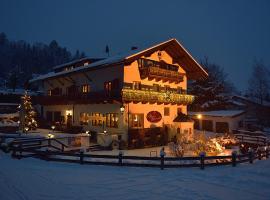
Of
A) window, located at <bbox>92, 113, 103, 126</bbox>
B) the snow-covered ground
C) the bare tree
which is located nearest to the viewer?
the snow-covered ground

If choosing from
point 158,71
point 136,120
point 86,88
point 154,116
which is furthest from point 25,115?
point 158,71

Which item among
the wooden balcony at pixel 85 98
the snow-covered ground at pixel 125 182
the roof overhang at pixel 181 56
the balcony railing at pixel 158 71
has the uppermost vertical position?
the roof overhang at pixel 181 56

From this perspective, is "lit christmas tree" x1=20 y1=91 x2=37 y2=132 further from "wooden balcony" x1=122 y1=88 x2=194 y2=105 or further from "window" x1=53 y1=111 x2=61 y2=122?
"wooden balcony" x1=122 y1=88 x2=194 y2=105

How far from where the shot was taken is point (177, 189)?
10914 mm

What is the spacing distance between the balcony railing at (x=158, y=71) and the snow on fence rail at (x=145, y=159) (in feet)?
38.4

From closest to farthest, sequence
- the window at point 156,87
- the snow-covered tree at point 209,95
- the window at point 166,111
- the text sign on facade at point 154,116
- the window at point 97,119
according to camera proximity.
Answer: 1. the text sign on facade at point 154,116
2. the window at point 97,119
3. the window at point 156,87
4. the window at point 166,111
5. the snow-covered tree at point 209,95

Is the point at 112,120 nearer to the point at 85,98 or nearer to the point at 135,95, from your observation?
the point at 85,98

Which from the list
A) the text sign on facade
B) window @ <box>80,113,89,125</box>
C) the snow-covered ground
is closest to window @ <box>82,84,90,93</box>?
window @ <box>80,113,89,125</box>

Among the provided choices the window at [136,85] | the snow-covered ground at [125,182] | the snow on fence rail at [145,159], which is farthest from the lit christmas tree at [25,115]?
the snow-covered ground at [125,182]

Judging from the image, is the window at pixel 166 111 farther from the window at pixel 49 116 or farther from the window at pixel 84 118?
the window at pixel 49 116

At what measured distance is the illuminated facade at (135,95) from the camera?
25891 mm

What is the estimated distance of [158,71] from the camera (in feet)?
91.4

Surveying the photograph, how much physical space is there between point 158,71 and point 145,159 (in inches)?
583

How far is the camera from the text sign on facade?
1096 inches
